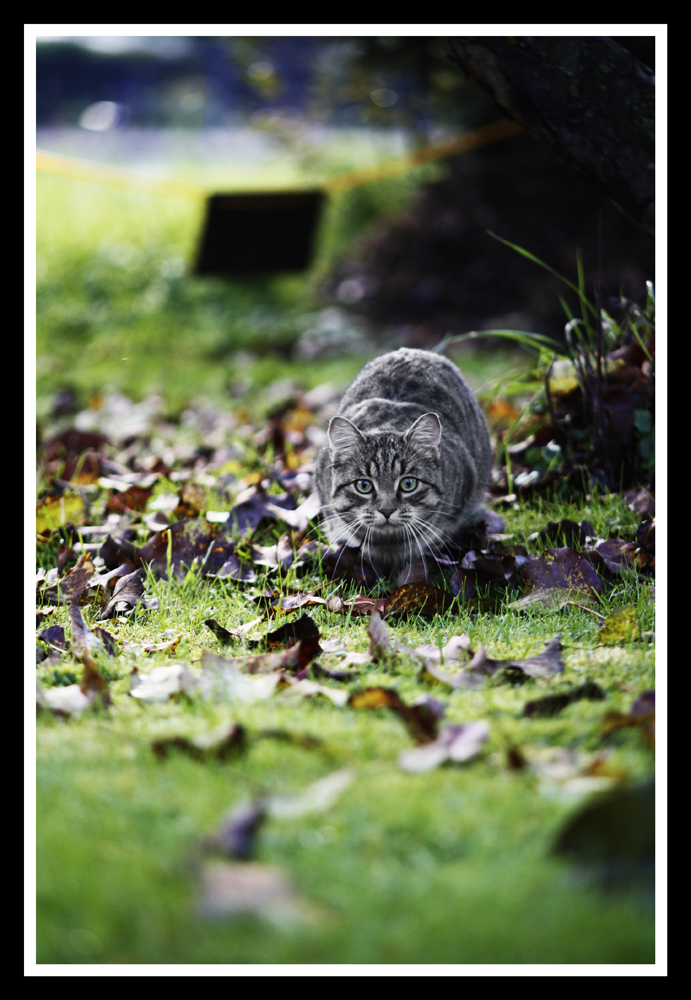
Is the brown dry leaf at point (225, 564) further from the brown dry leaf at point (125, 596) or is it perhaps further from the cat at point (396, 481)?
the cat at point (396, 481)

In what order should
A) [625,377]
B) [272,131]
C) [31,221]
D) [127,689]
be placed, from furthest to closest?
[272,131] < [625,377] < [31,221] < [127,689]

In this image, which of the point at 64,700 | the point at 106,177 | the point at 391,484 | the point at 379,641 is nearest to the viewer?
Answer: the point at 64,700

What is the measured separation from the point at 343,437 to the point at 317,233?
6.56m

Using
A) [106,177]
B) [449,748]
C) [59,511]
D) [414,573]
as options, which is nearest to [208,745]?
[449,748]

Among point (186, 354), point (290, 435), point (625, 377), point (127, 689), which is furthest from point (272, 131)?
point (127, 689)

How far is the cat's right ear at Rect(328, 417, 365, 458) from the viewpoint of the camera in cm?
297

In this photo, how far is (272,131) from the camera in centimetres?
959

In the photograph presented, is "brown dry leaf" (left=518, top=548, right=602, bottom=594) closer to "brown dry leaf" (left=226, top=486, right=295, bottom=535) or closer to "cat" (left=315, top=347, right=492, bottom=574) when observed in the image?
"cat" (left=315, top=347, right=492, bottom=574)

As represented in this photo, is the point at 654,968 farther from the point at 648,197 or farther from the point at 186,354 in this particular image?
the point at 186,354

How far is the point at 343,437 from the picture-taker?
3020mm

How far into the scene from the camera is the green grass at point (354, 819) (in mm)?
1328

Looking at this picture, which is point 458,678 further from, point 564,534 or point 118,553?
point 118,553

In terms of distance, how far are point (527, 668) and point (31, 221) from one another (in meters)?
1.89

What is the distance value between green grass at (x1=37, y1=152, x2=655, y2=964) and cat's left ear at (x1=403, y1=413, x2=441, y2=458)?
0.73 metres
